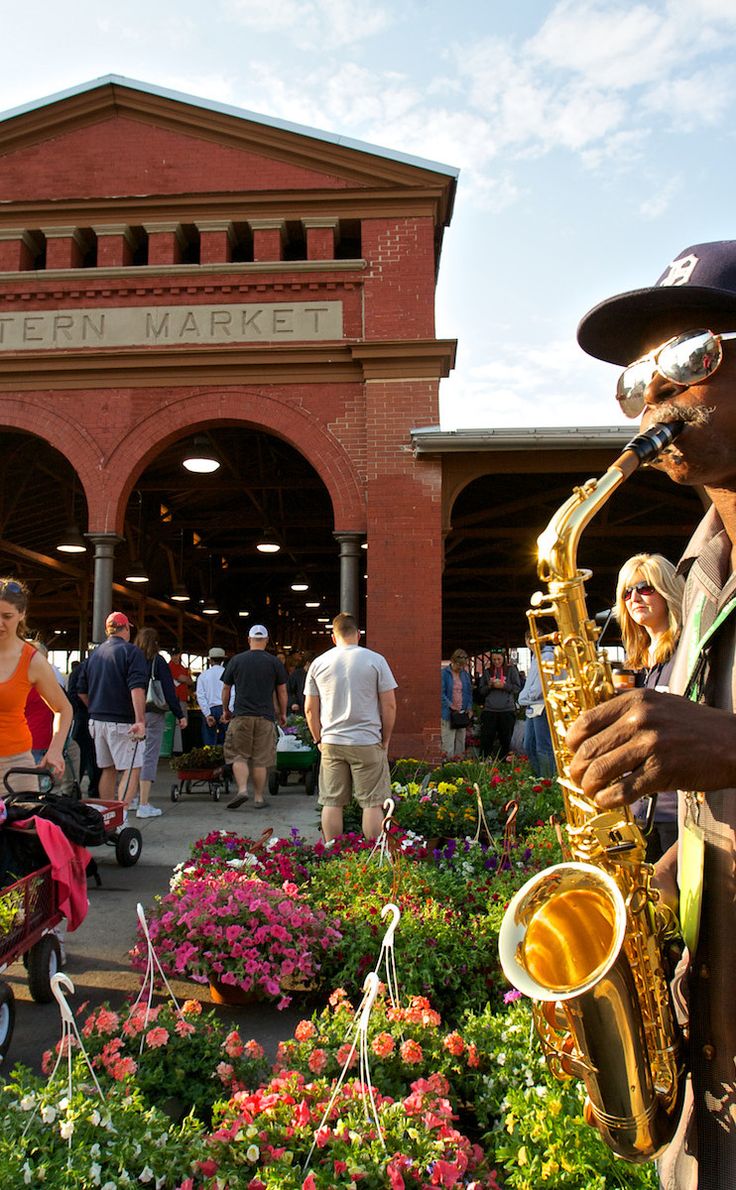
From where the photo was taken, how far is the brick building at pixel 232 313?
11.4 meters

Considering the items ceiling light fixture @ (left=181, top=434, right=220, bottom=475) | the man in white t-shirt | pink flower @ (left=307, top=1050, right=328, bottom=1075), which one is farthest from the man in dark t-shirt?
pink flower @ (left=307, top=1050, right=328, bottom=1075)

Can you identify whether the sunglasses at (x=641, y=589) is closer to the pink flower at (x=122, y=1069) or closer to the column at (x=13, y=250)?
the pink flower at (x=122, y=1069)

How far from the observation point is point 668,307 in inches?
57.7

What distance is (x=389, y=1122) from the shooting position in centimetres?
265

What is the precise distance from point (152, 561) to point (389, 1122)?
63.2 ft

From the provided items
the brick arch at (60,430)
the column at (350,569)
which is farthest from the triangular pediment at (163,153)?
the column at (350,569)

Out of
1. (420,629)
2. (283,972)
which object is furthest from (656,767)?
(420,629)

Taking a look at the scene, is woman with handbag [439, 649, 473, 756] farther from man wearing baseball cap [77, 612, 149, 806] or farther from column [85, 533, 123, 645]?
man wearing baseball cap [77, 612, 149, 806]

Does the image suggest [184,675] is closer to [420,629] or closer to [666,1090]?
[420,629]

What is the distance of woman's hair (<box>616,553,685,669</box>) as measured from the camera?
371cm

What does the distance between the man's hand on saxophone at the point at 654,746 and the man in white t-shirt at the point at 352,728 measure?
18.4ft

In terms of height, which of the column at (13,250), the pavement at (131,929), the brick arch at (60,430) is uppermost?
the column at (13,250)

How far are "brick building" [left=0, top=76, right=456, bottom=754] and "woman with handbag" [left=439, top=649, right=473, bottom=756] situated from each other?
2.16 m

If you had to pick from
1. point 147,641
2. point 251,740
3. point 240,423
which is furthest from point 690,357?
Answer: point 240,423
